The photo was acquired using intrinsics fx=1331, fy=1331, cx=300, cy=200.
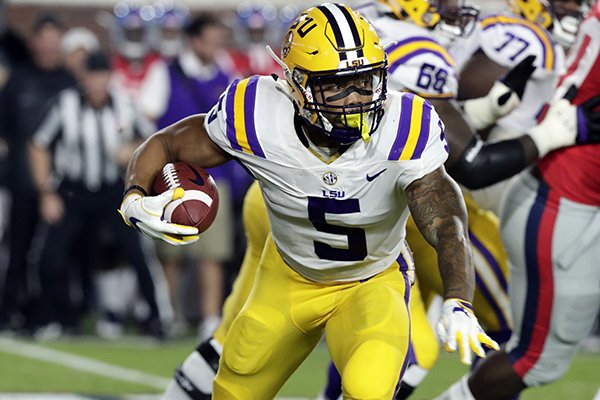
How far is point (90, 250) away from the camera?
868 cm

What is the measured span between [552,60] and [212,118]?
1778 mm

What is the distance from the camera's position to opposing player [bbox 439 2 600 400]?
4.69 m

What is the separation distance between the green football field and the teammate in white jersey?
7.25ft

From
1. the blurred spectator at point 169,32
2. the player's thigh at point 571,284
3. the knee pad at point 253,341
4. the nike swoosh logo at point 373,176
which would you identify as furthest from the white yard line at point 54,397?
the blurred spectator at point 169,32

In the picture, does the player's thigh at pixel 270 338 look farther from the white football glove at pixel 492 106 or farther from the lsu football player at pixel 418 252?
the white football glove at pixel 492 106

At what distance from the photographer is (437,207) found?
3727 mm

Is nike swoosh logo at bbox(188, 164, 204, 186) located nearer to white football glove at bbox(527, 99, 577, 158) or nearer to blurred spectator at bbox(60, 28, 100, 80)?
white football glove at bbox(527, 99, 577, 158)

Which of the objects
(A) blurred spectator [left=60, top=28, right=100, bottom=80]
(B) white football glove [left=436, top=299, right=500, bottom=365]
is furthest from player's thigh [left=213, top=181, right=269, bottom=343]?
(A) blurred spectator [left=60, top=28, right=100, bottom=80]

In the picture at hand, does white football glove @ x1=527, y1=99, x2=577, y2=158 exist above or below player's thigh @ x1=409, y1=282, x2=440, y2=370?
above

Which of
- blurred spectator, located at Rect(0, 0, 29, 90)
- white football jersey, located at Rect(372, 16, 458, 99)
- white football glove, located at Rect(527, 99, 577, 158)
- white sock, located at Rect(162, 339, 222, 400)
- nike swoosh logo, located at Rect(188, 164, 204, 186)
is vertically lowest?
blurred spectator, located at Rect(0, 0, 29, 90)

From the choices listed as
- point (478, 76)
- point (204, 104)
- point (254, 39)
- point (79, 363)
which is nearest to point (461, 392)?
point (478, 76)

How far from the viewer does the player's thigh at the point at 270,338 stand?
156 inches

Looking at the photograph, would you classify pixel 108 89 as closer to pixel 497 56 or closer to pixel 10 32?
pixel 10 32

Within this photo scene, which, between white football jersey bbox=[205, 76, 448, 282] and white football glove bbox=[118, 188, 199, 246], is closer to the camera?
white football glove bbox=[118, 188, 199, 246]
